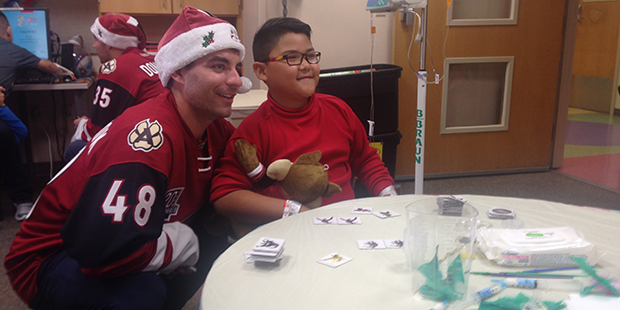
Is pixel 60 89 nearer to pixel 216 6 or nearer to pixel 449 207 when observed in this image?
pixel 216 6

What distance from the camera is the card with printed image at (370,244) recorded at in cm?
97

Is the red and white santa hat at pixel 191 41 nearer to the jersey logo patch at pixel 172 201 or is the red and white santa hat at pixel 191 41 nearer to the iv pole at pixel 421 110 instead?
the jersey logo patch at pixel 172 201

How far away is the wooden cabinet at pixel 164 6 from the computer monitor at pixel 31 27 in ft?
1.70

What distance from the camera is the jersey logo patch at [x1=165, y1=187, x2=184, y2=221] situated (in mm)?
1235

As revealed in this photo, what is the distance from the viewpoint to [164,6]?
3.40m

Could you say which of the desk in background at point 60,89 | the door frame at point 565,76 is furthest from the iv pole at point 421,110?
the desk in background at point 60,89

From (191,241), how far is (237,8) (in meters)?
2.65

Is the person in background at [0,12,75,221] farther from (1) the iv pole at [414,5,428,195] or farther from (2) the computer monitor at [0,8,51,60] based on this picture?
(1) the iv pole at [414,5,428,195]

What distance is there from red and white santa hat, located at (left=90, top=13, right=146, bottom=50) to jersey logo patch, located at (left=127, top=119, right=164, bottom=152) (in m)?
1.58

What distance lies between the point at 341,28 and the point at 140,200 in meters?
2.69

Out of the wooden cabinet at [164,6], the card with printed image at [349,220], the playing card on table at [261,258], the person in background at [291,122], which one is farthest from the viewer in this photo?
the wooden cabinet at [164,6]

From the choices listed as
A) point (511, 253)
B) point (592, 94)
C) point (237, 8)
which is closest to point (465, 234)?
point (511, 253)

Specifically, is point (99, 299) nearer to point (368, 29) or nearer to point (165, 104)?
point (165, 104)

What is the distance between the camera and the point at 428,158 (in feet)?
11.6
